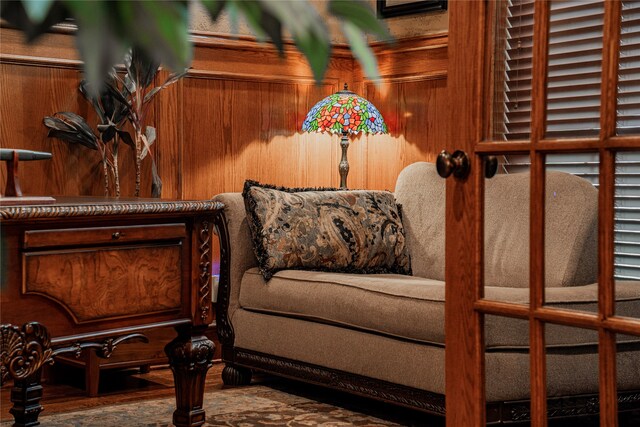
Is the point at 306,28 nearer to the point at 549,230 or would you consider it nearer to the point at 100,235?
the point at 549,230

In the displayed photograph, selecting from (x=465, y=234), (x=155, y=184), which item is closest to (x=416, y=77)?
(x=155, y=184)

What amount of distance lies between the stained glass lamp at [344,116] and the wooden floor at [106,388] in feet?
4.33

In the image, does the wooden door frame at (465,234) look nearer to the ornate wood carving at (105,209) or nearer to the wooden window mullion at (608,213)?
the wooden window mullion at (608,213)

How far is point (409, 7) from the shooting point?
4.81m

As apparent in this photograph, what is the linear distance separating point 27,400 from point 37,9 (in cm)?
298

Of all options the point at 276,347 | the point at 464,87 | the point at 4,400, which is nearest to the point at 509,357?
the point at 464,87

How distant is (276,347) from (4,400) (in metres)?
1.10

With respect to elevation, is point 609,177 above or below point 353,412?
above

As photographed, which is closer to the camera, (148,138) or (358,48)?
(358,48)

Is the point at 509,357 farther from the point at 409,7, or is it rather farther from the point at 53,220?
the point at 409,7

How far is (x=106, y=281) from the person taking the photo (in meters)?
2.51

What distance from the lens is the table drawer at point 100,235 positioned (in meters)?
2.37

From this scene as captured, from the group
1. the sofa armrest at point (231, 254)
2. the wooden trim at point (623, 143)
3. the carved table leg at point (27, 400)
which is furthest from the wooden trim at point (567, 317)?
the sofa armrest at point (231, 254)

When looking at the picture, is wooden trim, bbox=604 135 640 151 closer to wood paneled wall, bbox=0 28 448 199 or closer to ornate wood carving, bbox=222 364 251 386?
ornate wood carving, bbox=222 364 251 386
